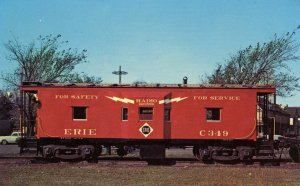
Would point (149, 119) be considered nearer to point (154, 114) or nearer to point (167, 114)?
point (154, 114)

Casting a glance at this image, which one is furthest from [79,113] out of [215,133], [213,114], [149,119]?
[215,133]

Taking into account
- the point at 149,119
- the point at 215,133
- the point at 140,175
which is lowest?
the point at 140,175

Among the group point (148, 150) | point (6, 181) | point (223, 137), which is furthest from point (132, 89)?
point (6, 181)

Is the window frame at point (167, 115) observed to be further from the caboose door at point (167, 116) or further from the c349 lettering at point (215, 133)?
the c349 lettering at point (215, 133)

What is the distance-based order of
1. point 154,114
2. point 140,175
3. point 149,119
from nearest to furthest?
point 140,175
point 154,114
point 149,119

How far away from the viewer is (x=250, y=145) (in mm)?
21750

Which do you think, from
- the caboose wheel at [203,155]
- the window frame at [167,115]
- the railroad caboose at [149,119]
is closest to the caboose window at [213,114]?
the railroad caboose at [149,119]

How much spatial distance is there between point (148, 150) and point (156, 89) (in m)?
2.65

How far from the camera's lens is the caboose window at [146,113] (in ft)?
70.6

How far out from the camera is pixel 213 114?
71.7 feet

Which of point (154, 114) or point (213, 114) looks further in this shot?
point (213, 114)

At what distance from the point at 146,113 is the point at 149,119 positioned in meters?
0.29

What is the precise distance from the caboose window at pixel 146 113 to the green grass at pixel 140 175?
8.72 ft

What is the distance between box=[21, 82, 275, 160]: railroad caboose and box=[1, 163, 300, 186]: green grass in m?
1.80
